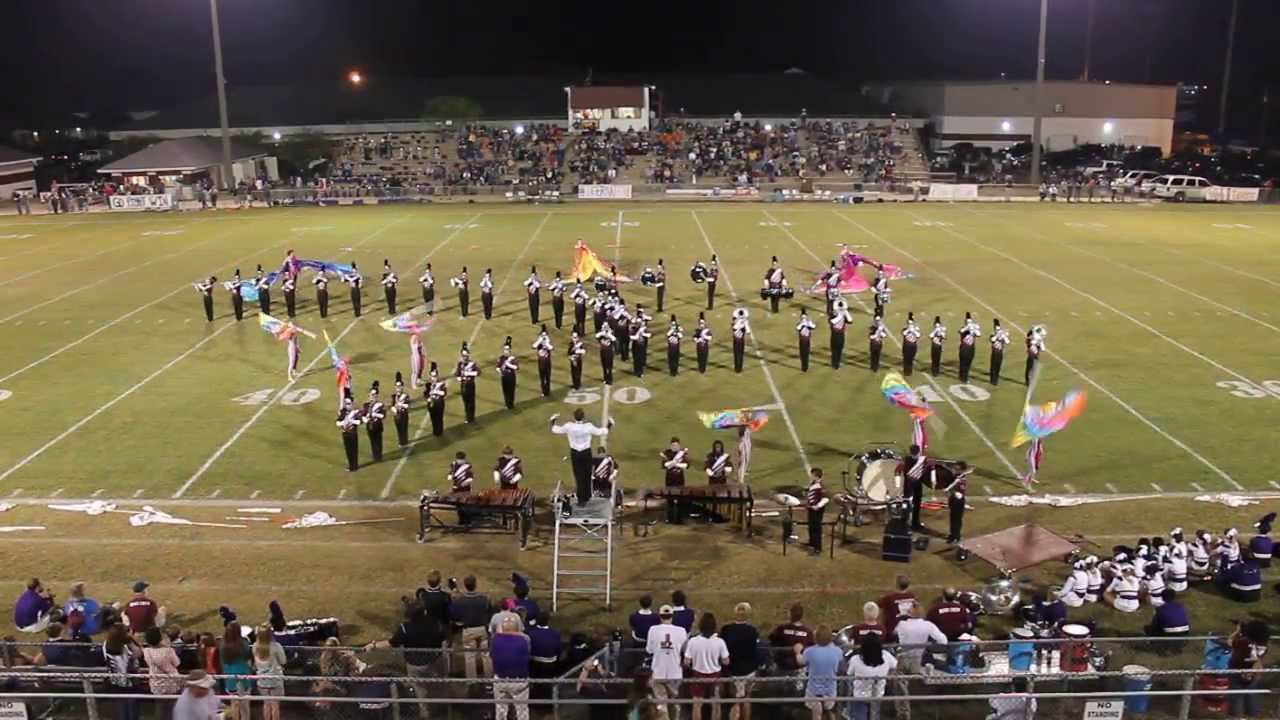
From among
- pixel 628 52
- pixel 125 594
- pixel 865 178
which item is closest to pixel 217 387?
pixel 125 594

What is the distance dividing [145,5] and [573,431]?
8402cm

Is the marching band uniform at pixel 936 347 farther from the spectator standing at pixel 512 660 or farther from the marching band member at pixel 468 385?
the spectator standing at pixel 512 660

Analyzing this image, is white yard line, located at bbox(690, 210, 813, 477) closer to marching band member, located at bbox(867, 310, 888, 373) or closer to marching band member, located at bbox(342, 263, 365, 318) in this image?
marching band member, located at bbox(867, 310, 888, 373)

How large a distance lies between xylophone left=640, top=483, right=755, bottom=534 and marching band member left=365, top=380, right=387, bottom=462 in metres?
3.82

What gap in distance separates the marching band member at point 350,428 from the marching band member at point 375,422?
0.13 meters

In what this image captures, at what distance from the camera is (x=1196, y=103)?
262ft


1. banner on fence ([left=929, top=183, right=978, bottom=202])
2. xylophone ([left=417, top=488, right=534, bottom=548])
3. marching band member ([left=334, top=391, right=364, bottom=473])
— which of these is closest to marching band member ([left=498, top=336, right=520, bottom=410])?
marching band member ([left=334, top=391, right=364, bottom=473])

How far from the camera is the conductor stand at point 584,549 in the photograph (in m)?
9.56

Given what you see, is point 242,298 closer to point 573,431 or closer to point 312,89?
point 573,431

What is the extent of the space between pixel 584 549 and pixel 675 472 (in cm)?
176

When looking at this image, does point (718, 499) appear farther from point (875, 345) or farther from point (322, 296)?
point (322, 296)

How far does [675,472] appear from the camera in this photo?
11.6m

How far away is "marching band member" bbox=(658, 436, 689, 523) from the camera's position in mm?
11344

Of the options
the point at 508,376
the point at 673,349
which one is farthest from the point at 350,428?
the point at 673,349
